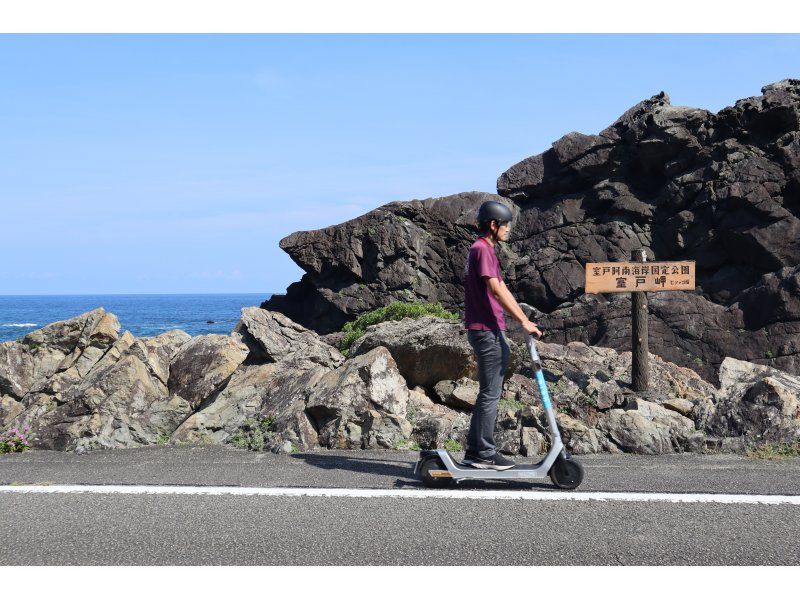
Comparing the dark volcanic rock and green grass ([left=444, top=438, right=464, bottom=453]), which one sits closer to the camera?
green grass ([left=444, top=438, right=464, bottom=453])

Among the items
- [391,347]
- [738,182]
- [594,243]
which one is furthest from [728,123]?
[391,347]

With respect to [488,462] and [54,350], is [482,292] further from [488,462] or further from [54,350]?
[54,350]

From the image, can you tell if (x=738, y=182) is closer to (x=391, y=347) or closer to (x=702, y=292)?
(x=702, y=292)

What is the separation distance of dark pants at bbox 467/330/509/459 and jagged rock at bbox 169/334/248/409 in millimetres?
4915

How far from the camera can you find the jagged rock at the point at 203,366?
9594mm

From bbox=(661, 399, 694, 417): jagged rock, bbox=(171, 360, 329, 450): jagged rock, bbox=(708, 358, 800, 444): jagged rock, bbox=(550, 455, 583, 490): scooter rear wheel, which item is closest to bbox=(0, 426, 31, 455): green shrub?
bbox=(171, 360, 329, 450): jagged rock

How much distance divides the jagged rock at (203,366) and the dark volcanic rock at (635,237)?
16.1m

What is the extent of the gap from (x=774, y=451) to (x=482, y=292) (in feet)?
11.1

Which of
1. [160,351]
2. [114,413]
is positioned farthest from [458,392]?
[160,351]

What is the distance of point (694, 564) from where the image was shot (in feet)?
12.5

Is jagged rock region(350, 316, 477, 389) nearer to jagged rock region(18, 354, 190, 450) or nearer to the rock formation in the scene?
the rock formation

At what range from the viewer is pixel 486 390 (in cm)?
565

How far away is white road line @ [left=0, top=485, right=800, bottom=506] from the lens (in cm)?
507

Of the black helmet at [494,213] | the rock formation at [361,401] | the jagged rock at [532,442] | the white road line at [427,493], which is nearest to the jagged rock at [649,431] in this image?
the rock formation at [361,401]
